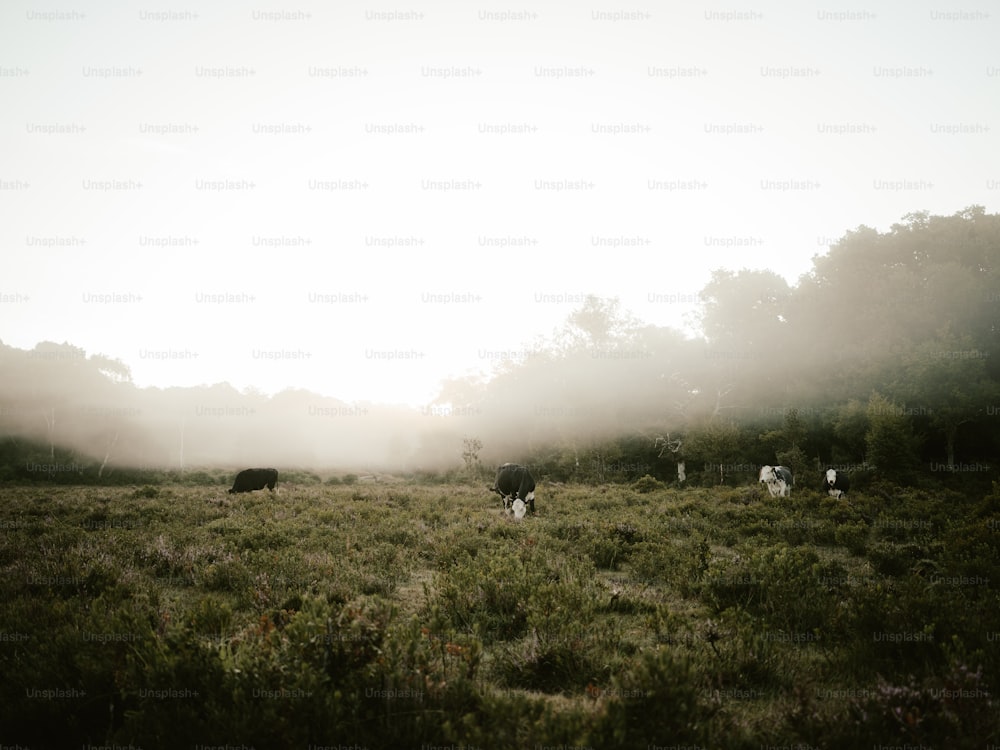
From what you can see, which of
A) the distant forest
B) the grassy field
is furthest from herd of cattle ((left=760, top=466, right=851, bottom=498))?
the grassy field

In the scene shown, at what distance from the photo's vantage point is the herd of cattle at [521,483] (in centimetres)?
1627

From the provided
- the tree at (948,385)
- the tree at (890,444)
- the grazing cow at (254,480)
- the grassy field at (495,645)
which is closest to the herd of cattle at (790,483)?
the tree at (890,444)

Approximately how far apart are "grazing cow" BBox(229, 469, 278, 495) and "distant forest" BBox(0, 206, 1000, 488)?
52.4 feet

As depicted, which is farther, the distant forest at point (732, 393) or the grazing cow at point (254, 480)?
the distant forest at point (732, 393)

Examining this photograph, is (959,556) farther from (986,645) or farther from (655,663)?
(655,663)

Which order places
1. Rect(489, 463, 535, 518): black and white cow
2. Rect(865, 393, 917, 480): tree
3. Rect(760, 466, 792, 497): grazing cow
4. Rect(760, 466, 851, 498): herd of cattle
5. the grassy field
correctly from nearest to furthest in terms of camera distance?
the grassy field
Rect(489, 463, 535, 518): black and white cow
Rect(760, 466, 851, 498): herd of cattle
Rect(760, 466, 792, 497): grazing cow
Rect(865, 393, 917, 480): tree

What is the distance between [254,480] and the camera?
23.4m

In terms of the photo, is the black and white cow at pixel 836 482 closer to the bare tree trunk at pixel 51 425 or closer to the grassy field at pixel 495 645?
the grassy field at pixel 495 645

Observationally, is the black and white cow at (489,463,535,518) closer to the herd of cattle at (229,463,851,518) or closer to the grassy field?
the herd of cattle at (229,463,851,518)

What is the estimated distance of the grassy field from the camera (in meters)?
3.30

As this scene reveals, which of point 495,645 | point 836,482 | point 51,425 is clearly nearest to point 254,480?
point 495,645

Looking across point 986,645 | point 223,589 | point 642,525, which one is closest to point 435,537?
point 223,589

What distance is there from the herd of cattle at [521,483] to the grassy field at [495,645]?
6.29 metres

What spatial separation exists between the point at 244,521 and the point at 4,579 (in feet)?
19.4
